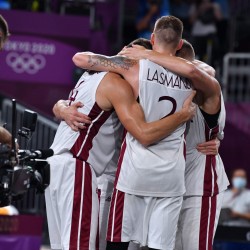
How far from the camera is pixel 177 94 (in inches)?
295

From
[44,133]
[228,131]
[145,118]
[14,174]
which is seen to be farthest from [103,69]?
[228,131]

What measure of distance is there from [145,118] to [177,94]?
0.30 metres

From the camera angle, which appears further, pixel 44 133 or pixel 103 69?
pixel 44 133

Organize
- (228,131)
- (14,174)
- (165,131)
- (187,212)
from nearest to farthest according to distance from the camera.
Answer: (14,174) < (165,131) < (187,212) < (228,131)

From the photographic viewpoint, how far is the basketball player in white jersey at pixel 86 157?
7.45 metres

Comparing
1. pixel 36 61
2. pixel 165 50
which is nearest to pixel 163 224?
pixel 165 50

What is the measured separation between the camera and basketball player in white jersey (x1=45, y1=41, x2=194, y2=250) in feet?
24.4

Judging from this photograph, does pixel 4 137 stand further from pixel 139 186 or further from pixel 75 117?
pixel 139 186

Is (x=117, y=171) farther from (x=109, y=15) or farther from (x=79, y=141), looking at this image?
(x=109, y=15)

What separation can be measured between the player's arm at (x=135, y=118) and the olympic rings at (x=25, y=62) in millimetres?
6594

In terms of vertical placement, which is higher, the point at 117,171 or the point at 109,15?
the point at 109,15

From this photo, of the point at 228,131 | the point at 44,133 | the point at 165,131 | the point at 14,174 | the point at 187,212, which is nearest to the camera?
the point at 14,174

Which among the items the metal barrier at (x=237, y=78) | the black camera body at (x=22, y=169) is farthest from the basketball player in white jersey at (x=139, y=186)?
the metal barrier at (x=237, y=78)

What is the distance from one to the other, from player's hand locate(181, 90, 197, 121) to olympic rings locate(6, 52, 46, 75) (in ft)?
21.6
